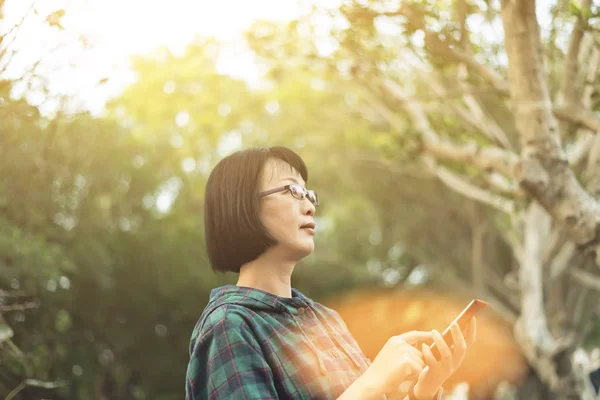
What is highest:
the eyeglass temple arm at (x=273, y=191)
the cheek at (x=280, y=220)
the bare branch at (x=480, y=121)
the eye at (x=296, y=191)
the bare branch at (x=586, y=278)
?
the eyeglass temple arm at (x=273, y=191)

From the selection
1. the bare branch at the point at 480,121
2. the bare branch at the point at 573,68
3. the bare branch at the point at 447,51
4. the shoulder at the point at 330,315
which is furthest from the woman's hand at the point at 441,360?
the bare branch at the point at 480,121

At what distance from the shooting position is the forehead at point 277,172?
2.47 metres

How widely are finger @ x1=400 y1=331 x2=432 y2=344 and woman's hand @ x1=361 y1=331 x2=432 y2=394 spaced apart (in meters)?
0.04

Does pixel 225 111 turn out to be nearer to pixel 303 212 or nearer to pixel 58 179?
pixel 58 179

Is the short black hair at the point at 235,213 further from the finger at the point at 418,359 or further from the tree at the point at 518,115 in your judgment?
the tree at the point at 518,115

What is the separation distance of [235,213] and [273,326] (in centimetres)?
43

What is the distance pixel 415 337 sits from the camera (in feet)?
7.00

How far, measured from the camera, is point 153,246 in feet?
52.2

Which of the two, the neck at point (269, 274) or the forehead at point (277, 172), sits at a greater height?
the forehead at point (277, 172)

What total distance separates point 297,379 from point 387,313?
16.1 metres

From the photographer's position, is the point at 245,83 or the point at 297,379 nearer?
the point at 297,379

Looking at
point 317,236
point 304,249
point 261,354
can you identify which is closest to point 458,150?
point 304,249

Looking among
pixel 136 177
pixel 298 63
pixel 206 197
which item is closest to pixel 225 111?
pixel 136 177

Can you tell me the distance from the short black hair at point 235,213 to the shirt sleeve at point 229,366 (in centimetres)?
36
